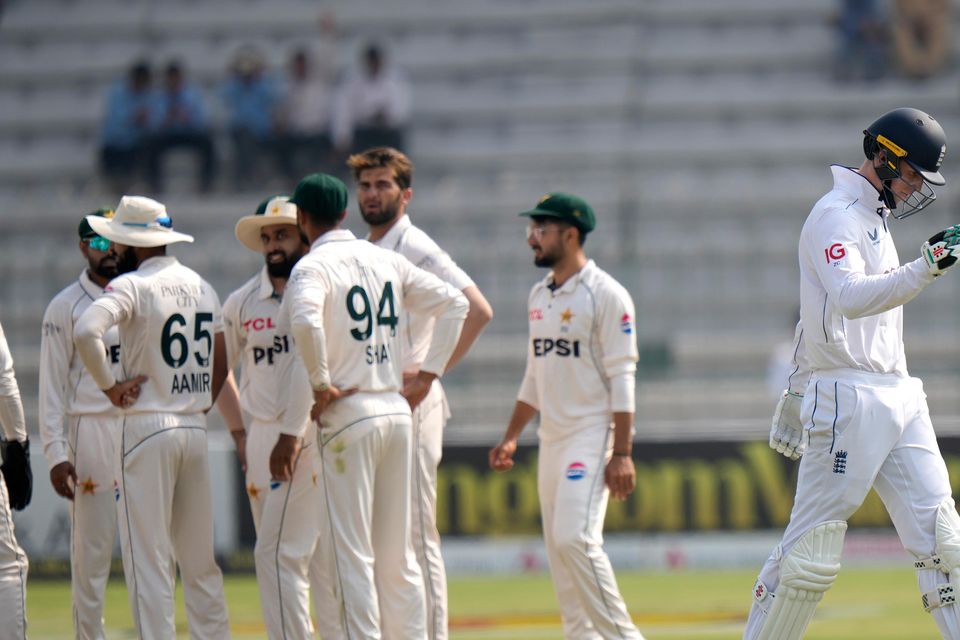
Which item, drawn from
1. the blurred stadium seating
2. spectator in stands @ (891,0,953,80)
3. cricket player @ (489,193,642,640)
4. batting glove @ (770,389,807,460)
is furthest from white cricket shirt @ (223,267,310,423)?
spectator in stands @ (891,0,953,80)

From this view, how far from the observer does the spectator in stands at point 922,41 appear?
58.1 ft

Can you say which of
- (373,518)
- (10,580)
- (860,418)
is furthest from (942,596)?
(10,580)

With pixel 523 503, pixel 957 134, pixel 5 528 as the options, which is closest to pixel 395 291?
pixel 5 528

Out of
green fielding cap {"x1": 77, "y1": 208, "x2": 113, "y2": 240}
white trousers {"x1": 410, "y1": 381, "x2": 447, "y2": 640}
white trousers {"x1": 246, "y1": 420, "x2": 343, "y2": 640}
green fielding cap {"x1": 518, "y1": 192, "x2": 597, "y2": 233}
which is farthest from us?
green fielding cap {"x1": 77, "y1": 208, "x2": 113, "y2": 240}

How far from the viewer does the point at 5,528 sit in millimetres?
6395

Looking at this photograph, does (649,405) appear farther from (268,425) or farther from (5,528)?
(5,528)

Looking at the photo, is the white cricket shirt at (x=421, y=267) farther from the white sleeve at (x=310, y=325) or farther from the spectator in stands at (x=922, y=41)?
the spectator in stands at (x=922, y=41)

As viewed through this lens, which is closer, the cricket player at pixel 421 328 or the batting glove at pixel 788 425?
the batting glove at pixel 788 425

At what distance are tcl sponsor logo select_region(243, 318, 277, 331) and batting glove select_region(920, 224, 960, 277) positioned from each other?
10.6 feet

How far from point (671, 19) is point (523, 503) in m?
8.96

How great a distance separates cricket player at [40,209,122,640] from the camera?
23.7 feet

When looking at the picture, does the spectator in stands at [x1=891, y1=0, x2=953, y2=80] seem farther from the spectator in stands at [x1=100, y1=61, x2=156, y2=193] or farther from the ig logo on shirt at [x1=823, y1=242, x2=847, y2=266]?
the ig logo on shirt at [x1=823, y1=242, x2=847, y2=266]

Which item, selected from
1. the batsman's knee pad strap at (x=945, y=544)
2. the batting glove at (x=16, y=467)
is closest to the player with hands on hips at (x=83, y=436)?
the batting glove at (x=16, y=467)

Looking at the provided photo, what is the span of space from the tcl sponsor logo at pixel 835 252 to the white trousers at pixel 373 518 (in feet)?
6.42
